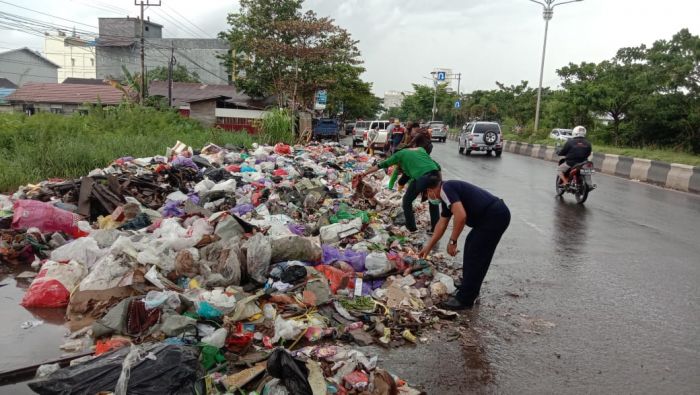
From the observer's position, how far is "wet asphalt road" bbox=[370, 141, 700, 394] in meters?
Answer: 3.63

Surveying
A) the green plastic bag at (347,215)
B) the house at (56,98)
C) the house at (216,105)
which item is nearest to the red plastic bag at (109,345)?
the green plastic bag at (347,215)

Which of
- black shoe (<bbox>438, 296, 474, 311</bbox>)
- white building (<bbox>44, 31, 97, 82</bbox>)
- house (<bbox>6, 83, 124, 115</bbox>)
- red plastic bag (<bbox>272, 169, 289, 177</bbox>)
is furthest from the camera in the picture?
white building (<bbox>44, 31, 97, 82</bbox>)

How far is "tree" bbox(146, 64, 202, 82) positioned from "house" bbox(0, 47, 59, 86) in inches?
Answer: 680

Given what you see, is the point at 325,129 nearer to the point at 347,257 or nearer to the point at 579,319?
the point at 347,257

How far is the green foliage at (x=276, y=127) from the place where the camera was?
19.8 metres

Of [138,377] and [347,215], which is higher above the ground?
[347,215]

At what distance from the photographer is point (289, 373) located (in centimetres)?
311

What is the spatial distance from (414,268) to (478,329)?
1339mm

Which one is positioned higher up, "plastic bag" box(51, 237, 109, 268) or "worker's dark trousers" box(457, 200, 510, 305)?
"worker's dark trousers" box(457, 200, 510, 305)

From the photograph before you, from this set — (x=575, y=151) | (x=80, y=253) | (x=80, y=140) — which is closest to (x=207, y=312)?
(x=80, y=253)

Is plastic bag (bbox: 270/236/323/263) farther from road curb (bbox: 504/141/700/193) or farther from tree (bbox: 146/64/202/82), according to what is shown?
tree (bbox: 146/64/202/82)

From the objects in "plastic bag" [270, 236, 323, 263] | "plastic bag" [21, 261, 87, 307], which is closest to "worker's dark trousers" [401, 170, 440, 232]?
"plastic bag" [270, 236, 323, 263]

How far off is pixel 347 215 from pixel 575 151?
6.20 metres

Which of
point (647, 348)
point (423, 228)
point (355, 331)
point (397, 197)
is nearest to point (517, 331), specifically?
point (647, 348)
